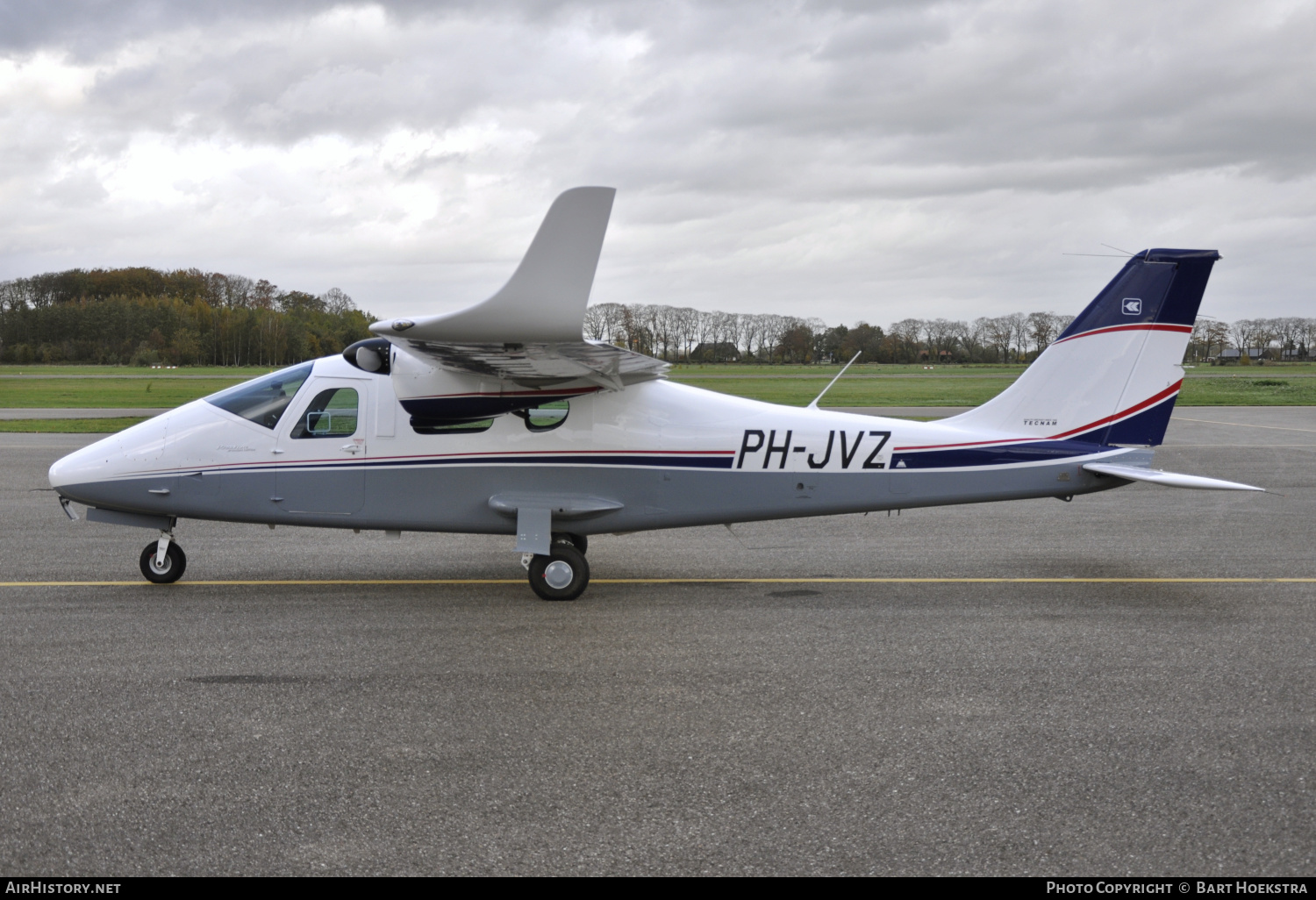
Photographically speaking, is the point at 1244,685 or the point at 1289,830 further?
the point at 1244,685

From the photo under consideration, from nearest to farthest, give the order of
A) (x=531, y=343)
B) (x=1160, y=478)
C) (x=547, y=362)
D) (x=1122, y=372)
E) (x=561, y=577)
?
1. (x=531, y=343)
2. (x=547, y=362)
3. (x=561, y=577)
4. (x=1160, y=478)
5. (x=1122, y=372)

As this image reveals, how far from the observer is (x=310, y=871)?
3658 millimetres

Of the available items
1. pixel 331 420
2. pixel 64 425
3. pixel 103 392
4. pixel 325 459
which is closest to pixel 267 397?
pixel 331 420

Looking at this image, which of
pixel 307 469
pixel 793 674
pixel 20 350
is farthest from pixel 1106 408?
pixel 20 350

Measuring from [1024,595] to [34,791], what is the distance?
288 inches

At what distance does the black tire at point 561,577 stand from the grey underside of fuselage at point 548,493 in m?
0.45

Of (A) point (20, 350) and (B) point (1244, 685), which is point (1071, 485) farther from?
(A) point (20, 350)

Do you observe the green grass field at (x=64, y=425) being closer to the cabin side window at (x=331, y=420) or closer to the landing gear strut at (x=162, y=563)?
the landing gear strut at (x=162, y=563)

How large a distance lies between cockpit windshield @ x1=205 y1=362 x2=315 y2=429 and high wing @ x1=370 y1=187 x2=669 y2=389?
156 centimetres

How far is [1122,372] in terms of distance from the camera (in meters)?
8.74

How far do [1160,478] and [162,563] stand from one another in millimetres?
8933

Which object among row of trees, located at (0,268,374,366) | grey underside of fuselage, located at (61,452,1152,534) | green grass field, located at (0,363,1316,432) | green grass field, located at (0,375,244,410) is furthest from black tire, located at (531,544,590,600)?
row of trees, located at (0,268,374,366)

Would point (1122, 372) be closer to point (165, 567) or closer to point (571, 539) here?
point (571, 539)

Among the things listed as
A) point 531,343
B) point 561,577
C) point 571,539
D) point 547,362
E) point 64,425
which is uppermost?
point 531,343
